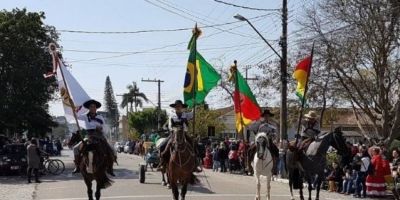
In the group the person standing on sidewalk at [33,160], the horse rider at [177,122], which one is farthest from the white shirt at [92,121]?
the person standing on sidewalk at [33,160]

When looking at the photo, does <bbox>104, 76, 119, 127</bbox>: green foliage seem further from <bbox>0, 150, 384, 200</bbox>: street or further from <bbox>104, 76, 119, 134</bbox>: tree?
<bbox>0, 150, 384, 200</bbox>: street

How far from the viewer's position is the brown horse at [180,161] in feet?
47.0

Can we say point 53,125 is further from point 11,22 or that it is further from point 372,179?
point 372,179

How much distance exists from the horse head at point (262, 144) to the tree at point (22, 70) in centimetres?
2135

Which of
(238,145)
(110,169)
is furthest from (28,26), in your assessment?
(110,169)

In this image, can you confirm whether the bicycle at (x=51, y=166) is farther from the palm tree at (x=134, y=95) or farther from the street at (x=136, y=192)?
the palm tree at (x=134, y=95)

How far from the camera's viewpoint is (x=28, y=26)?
35.7 meters

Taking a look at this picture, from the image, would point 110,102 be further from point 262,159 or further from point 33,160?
point 262,159

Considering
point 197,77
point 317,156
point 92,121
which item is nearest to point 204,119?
point 197,77

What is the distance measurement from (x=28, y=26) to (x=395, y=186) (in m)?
24.1

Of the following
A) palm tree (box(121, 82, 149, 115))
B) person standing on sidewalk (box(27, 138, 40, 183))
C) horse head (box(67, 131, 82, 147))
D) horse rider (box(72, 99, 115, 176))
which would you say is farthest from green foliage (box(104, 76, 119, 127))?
horse rider (box(72, 99, 115, 176))

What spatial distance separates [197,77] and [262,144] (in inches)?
171

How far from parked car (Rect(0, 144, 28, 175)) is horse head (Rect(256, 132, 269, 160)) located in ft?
60.9

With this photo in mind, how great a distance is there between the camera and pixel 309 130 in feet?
56.4
